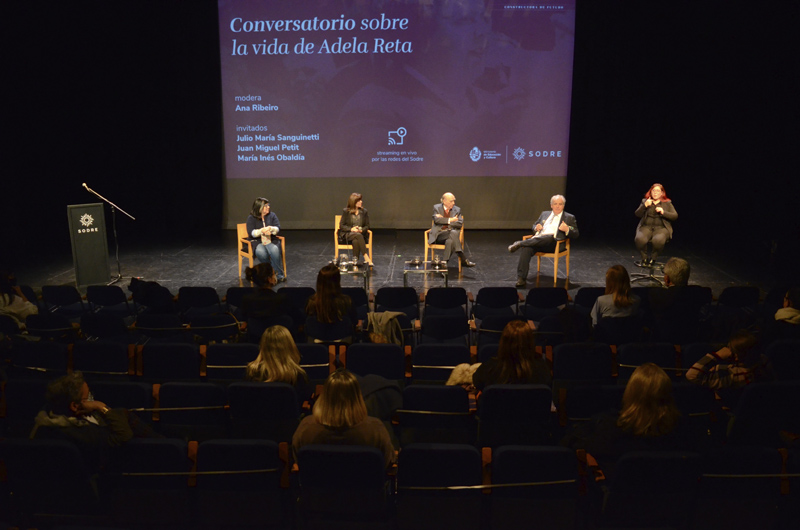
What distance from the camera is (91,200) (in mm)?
10992

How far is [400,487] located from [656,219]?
6056 millimetres

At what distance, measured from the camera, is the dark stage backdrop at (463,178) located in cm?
955

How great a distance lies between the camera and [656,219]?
7.84 meters

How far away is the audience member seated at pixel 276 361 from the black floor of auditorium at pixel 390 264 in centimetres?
365

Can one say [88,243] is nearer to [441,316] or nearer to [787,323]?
[441,316]

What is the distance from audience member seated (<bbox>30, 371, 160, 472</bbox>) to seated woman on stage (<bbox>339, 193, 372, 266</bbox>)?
17.0 ft

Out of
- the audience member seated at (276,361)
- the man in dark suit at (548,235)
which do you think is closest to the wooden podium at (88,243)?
the audience member seated at (276,361)

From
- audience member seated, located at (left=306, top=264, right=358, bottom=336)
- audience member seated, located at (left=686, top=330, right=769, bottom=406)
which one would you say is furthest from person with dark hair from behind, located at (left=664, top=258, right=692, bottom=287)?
audience member seated, located at (left=306, top=264, right=358, bottom=336)

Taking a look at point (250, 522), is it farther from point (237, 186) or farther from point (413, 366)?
point (237, 186)

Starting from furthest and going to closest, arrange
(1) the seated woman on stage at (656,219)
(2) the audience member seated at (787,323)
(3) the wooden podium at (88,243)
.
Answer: (1) the seated woman on stage at (656,219) → (3) the wooden podium at (88,243) → (2) the audience member seated at (787,323)

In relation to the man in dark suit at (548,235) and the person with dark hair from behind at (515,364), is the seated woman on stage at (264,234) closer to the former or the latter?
the man in dark suit at (548,235)

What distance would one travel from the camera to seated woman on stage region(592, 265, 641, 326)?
4562mm

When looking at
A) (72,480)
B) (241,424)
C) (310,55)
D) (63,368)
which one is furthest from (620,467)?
(310,55)

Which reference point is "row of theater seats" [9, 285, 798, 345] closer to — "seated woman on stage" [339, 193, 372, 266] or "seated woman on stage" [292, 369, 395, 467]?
"seated woman on stage" [292, 369, 395, 467]
